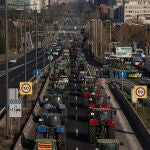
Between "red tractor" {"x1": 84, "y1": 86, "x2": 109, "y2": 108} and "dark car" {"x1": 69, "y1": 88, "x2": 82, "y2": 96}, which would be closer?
"red tractor" {"x1": 84, "y1": 86, "x2": 109, "y2": 108}

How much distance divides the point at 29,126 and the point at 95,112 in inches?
205

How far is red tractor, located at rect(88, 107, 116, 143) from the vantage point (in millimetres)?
27531

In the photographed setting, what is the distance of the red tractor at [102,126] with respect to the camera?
2753 centimetres

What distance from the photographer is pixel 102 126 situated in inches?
1096

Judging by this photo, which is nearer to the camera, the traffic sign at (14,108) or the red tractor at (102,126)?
the red tractor at (102,126)

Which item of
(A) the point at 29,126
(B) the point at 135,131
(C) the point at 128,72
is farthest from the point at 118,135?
(C) the point at 128,72

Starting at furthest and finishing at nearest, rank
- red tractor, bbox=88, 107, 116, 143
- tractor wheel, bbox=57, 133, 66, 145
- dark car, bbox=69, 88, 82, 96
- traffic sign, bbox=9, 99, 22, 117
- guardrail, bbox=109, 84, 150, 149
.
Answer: dark car, bbox=69, 88, 82, 96 → guardrail, bbox=109, 84, 150, 149 → traffic sign, bbox=9, 99, 22, 117 → red tractor, bbox=88, 107, 116, 143 → tractor wheel, bbox=57, 133, 66, 145

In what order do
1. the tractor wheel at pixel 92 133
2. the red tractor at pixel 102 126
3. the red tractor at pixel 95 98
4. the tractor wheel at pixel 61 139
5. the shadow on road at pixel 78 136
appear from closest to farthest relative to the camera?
the tractor wheel at pixel 61 139 < the red tractor at pixel 102 126 < the tractor wheel at pixel 92 133 < the shadow on road at pixel 78 136 < the red tractor at pixel 95 98

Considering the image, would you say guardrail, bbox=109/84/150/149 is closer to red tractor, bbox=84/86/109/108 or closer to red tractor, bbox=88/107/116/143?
red tractor, bbox=84/86/109/108

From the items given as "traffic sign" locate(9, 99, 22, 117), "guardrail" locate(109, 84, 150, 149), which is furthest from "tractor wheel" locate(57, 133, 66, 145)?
"guardrail" locate(109, 84, 150, 149)

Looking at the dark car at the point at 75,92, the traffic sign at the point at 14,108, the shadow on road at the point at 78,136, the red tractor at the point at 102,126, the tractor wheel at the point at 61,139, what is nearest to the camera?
the tractor wheel at the point at 61,139

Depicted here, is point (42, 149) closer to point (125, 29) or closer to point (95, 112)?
point (95, 112)

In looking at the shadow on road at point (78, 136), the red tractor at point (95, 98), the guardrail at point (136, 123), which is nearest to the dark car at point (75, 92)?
the guardrail at point (136, 123)

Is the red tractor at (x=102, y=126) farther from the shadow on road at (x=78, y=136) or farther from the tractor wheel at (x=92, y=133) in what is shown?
the shadow on road at (x=78, y=136)
